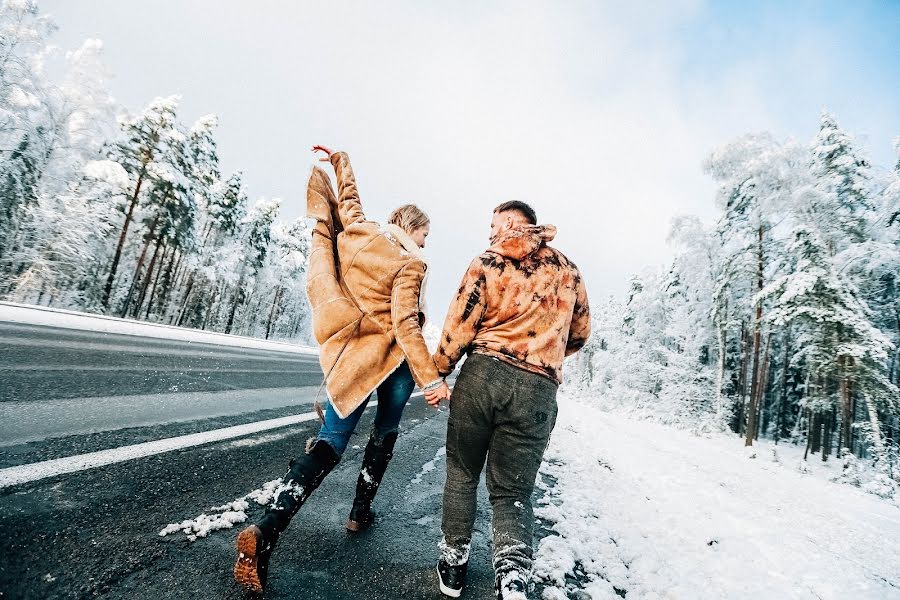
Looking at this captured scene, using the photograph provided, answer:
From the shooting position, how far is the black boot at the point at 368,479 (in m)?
2.50

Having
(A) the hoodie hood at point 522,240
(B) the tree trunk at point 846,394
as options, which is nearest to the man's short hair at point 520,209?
(A) the hoodie hood at point 522,240

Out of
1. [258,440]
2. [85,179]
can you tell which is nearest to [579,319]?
[258,440]

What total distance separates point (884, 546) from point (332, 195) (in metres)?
5.95

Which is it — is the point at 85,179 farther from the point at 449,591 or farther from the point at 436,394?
the point at 449,591

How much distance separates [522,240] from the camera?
2.21 m

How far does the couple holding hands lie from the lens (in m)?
2.05

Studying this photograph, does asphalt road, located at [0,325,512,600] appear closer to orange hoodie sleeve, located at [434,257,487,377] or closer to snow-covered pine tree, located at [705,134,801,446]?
orange hoodie sleeve, located at [434,257,487,377]

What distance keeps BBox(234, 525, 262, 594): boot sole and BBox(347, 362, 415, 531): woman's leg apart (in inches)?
34.0

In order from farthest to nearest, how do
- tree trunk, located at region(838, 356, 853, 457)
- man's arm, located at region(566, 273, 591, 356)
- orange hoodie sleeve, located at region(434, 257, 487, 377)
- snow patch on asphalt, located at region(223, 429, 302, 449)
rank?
tree trunk, located at region(838, 356, 853, 457) → snow patch on asphalt, located at region(223, 429, 302, 449) → man's arm, located at region(566, 273, 591, 356) → orange hoodie sleeve, located at region(434, 257, 487, 377)

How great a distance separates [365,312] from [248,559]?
4.17 ft

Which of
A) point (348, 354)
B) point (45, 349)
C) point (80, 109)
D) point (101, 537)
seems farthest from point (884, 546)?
point (80, 109)

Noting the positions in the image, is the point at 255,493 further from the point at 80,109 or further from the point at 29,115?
the point at 80,109

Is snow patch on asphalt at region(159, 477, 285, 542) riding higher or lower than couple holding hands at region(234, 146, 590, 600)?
lower

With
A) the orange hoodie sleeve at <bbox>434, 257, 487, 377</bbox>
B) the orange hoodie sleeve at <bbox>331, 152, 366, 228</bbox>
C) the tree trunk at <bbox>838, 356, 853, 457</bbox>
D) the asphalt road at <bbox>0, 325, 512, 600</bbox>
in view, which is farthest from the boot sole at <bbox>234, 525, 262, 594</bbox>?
the tree trunk at <bbox>838, 356, 853, 457</bbox>
